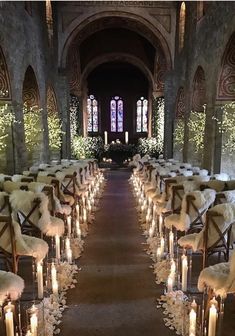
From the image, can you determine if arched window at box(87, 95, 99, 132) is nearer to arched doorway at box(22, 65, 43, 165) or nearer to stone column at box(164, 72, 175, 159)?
stone column at box(164, 72, 175, 159)

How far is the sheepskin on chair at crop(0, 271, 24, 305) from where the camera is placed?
3.27m

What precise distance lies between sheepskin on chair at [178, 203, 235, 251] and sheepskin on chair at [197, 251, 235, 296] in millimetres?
698

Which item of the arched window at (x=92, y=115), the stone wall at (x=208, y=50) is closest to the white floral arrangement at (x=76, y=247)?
the stone wall at (x=208, y=50)

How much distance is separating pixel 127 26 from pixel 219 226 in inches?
633

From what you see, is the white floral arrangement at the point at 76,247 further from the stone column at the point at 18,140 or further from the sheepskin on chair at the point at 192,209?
the stone column at the point at 18,140

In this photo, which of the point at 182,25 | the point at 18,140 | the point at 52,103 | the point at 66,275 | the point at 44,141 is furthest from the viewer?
the point at 52,103

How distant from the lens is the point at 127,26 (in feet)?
59.2

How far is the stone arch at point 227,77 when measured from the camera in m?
10.7

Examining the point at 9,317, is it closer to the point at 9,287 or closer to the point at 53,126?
the point at 9,287

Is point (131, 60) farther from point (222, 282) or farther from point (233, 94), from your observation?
point (222, 282)

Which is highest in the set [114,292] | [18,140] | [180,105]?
[180,105]

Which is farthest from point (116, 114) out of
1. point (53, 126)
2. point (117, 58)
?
point (53, 126)

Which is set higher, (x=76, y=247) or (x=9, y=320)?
(x=9, y=320)

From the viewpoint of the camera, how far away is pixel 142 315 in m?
3.95
